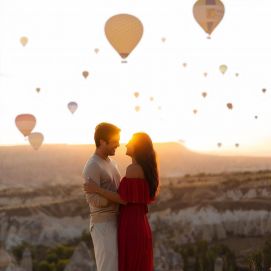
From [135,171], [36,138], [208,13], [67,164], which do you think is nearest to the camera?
[135,171]

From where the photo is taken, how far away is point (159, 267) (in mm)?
60781

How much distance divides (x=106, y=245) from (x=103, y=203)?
1.23 feet

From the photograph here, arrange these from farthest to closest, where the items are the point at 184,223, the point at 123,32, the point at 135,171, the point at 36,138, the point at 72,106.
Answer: the point at 184,223, the point at 36,138, the point at 72,106, the point at 123,32, the point at 135,171

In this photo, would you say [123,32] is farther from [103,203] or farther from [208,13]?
[103,203]

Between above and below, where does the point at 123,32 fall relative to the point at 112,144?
above

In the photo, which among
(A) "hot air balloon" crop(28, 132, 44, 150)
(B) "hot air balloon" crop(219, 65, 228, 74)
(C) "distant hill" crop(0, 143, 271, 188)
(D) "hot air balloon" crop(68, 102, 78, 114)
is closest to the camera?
(D) "hot air balloon" crop(68, 102, 78, 114)

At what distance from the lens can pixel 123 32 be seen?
87.9ft

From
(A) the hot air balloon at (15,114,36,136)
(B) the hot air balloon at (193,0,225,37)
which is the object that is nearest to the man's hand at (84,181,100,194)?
(B) the hot air balloon at (193,0,225,37)

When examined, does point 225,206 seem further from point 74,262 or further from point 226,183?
point 74,262

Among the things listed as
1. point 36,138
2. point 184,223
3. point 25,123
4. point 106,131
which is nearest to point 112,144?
point 106,131

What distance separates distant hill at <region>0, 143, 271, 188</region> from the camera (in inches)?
6609

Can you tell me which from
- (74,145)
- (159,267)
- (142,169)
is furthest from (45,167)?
(142,169)

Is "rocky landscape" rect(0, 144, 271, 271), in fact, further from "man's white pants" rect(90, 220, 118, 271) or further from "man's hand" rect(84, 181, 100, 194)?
"man's hand" rect(84, 181, 100, 194)

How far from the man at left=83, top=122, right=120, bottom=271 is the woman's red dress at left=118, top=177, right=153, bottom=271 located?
0.27ft
